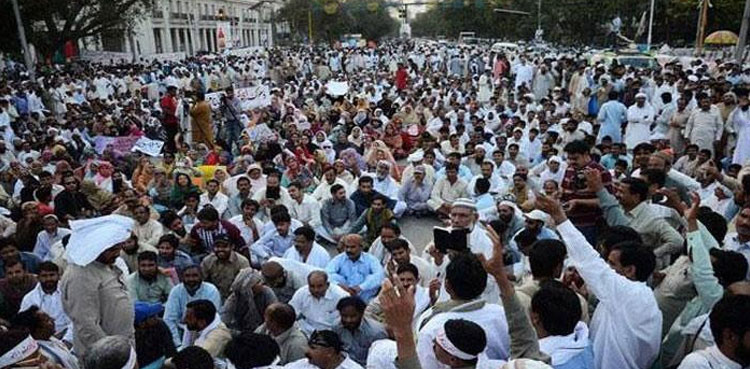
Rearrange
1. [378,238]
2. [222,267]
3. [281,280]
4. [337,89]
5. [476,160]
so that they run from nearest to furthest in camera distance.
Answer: [281,280]
[222,267]
[378,238]
[476,160]
[337,89]

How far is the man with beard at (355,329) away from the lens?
3.73 meters

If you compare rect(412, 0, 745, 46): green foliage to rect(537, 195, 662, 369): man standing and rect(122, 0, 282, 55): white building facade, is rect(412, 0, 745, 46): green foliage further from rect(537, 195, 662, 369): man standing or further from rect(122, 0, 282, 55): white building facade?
rect(537, 195, 662, 369): man standing

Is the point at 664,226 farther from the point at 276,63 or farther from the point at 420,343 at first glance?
the point at 276,63

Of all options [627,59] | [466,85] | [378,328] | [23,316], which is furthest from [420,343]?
[627,59]

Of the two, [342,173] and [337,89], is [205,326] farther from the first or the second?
[337,89]

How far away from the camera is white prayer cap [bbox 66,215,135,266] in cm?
313

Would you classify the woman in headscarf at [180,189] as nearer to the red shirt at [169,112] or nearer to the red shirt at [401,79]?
the red shirt at [169,112]

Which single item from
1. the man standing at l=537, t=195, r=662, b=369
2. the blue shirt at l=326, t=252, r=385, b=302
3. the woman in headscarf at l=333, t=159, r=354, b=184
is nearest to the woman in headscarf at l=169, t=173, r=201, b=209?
the woman in headscarf at l=333, t=159, r=354, b=184

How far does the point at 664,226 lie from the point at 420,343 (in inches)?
92.1

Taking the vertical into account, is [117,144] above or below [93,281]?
below

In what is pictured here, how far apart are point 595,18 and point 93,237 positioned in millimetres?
37076

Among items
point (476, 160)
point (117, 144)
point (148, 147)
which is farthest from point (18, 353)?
point (117, 144)

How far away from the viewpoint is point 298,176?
800cm

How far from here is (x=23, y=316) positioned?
3248 mm
